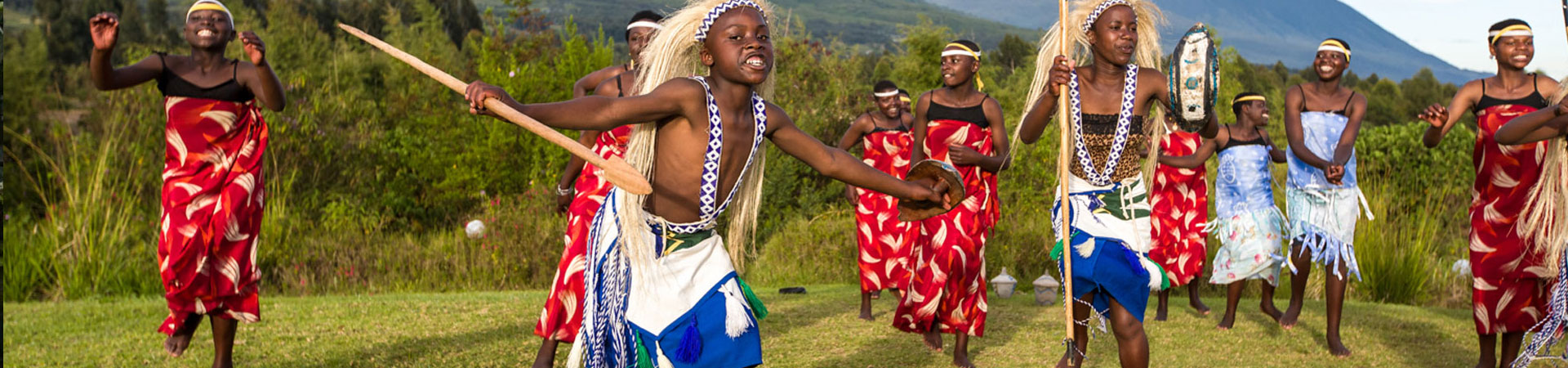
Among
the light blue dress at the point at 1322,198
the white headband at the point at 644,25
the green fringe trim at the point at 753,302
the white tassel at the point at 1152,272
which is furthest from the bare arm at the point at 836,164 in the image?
the light blue dress at the point at 1322,198

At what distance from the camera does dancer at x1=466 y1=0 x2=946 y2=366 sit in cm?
369

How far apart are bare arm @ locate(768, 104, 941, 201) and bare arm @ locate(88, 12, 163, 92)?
2813mm

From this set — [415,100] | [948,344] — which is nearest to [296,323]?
[948,344]

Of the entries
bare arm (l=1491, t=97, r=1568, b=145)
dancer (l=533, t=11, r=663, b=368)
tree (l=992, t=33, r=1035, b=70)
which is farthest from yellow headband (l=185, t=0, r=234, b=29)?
tree (l=992, t=33, r=1035, b=70)

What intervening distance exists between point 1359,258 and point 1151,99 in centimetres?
633

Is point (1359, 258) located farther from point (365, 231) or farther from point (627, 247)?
→ point (365, 231)

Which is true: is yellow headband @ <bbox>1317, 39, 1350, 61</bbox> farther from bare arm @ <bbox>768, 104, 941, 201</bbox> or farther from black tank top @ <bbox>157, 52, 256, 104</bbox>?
black tank top @ <bbox>157, 52, 256, 104</bbox>

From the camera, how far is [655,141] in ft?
12.4

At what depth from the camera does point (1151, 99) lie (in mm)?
5035

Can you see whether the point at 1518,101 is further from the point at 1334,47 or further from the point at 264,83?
the point at 264,83

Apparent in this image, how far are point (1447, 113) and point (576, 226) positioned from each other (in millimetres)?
4243

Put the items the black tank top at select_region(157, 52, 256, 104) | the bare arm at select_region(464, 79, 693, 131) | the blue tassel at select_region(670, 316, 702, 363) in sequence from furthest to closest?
1. the black tank top at select_region(157, 52, 256, 104)
2. the blue tassel at select_region(670, 316, 702, 363)
3. the bare arm at select_region(464, 79, 693, 131)

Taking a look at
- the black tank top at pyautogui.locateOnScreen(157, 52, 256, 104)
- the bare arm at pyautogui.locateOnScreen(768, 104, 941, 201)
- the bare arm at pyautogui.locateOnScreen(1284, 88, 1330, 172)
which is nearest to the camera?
the bare arm at pyautogui.locateOnScreen(768, 104, 941, 201)

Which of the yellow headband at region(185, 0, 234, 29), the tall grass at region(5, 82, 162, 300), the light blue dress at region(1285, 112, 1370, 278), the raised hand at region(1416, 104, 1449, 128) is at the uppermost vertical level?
the yellow headband at region(185, 0, 234, 29)
